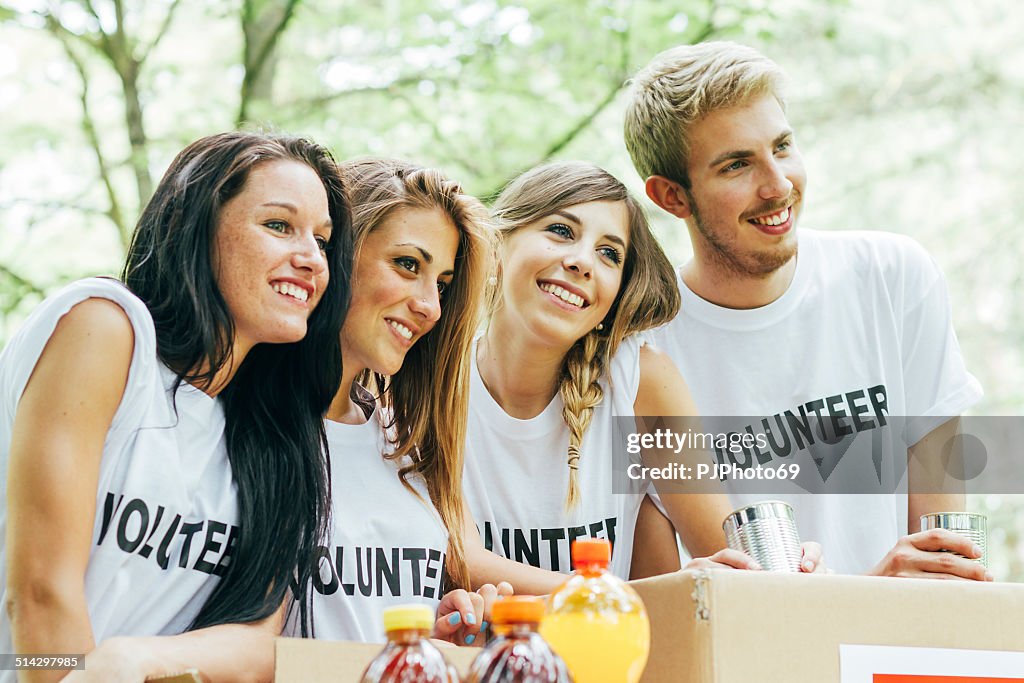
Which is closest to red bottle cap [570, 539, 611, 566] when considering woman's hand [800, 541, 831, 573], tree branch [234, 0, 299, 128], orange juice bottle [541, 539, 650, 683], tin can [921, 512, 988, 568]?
orange juice bottle [541, 539, 650, 683]

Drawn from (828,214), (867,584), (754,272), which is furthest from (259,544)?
(828,214)

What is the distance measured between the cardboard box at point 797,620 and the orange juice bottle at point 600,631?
15 cm

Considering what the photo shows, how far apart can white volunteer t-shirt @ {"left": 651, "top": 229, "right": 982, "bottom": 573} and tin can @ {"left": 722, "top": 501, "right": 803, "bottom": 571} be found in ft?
3.12

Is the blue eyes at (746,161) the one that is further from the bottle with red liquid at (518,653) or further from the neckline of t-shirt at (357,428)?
the bottle with red liquid at (518,653)

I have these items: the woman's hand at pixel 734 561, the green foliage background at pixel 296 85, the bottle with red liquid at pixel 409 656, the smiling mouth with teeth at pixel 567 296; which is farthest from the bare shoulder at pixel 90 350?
the green foliage background at pixel 296 85

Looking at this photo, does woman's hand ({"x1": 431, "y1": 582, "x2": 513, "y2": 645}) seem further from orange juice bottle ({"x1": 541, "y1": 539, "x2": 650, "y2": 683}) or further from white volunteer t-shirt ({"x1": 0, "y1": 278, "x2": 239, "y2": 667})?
orange juice bottle ({"x1": 541, "y1": 539, "x2": 650, "y2": 683})

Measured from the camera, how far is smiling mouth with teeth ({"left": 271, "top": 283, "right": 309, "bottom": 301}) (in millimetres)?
1881

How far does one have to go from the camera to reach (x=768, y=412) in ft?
8.42

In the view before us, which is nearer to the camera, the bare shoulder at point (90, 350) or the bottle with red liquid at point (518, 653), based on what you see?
the bottle with red liquid at point (518, 653)

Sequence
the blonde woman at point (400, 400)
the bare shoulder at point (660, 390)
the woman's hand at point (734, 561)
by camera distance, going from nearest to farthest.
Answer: the woman's hand at point (734, 561) < the blonde woman at point (400, 400) < the bare shoulder at point (660, 390)

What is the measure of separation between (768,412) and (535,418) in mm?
553

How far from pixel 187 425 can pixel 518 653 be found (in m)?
0.94

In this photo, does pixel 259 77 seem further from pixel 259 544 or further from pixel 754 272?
pixel 259 544

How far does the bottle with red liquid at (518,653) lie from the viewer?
3.43ft
